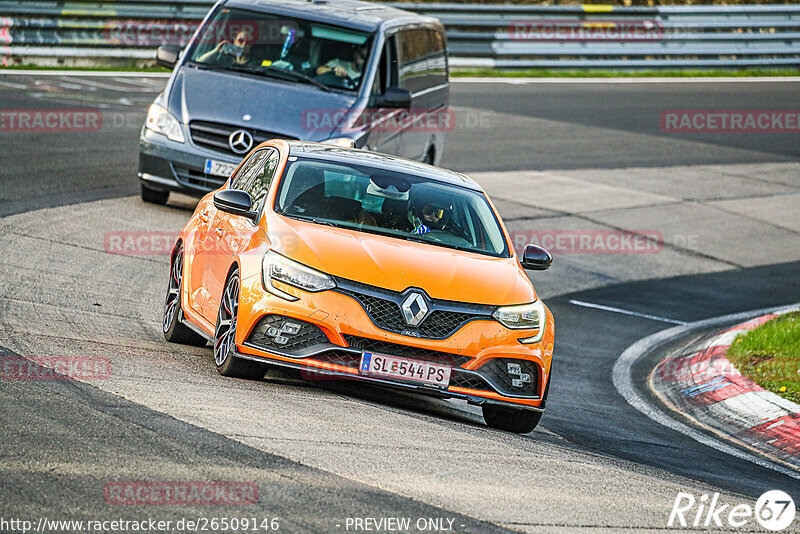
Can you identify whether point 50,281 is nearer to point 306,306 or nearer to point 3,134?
point 306,306

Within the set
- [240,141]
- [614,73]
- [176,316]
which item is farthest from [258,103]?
[614,73]

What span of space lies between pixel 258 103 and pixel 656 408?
5.93 m

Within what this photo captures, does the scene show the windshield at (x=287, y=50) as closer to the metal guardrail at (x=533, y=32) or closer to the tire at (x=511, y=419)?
the tire at (x=511, y=419)

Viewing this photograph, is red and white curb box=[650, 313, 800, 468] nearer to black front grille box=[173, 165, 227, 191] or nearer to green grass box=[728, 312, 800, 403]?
green grass box=[728, 312, 800, 403]

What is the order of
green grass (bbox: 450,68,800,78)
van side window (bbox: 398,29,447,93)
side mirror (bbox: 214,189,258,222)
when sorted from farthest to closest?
green grass (bbox: 450,68,800,78)
van side window (bbox: 398,29,447,93)
side mirror (bbox: 214,189,258,222)

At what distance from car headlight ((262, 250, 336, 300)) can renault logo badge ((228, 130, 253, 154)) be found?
19.5ft

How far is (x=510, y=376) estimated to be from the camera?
26.0 feet

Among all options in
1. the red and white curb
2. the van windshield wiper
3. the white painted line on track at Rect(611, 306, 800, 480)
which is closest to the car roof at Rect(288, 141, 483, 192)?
the white painted line on track at Rect(611, 306, 800, 480)

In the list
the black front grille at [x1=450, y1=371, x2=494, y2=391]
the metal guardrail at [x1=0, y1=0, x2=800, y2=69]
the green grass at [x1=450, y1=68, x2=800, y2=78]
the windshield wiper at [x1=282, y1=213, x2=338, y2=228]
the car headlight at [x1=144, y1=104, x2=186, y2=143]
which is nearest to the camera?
the black front grille at [x1=450, y1=371, x2=494, y2=391]

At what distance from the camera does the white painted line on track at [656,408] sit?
29.1 ft

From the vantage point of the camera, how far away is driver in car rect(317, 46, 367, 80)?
1451 centimetres

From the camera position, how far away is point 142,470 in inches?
220

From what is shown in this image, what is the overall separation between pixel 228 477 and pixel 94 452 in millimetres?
655

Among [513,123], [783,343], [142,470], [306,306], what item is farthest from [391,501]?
[513,123]
